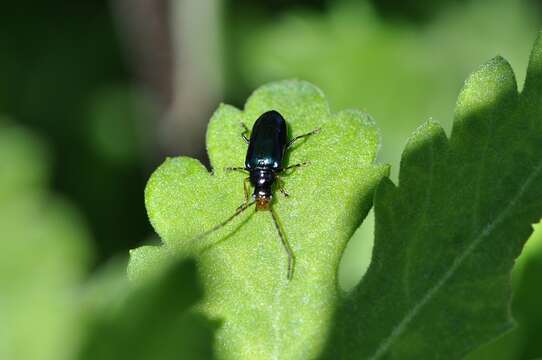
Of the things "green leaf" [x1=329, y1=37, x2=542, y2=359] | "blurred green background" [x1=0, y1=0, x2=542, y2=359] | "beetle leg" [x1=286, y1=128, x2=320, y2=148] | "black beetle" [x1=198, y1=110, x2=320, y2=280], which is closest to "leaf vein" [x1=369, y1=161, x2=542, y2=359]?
"green leaf" [x1=329, y1=37, x2=542, y2=359]

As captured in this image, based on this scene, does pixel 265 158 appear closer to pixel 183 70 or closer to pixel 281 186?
pixel 281 186

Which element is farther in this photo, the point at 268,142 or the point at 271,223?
the point at 268,142

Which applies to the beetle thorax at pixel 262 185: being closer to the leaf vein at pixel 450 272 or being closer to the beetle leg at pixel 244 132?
the beetle leg at pixel 244 132

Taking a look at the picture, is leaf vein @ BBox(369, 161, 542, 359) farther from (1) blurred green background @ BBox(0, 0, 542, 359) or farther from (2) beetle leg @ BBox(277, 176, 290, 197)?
(1) blurred green background @ BBox(0, 0, 542, 359)

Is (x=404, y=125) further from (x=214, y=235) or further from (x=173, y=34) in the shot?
(x=214, y=235)

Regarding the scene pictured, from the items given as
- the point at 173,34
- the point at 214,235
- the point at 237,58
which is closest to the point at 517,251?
the point at 214,235

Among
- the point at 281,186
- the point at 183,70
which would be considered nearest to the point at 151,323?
the point at 281,186
